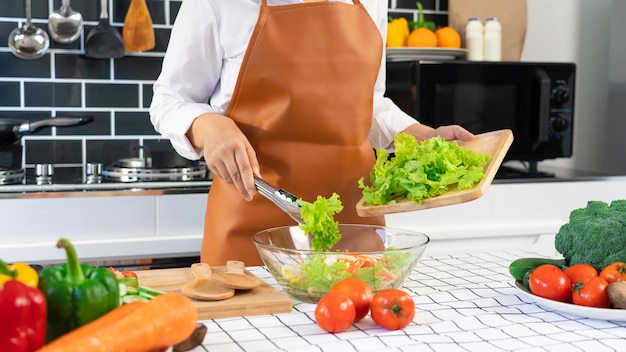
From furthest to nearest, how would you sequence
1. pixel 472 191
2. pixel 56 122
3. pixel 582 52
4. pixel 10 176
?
pixel 582 52 < pixel 56 122 < pixel 10 176 < pixel 472 191

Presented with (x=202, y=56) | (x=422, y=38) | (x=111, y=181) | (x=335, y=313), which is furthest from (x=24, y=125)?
(x=335, y=313)

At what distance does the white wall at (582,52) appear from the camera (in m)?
3.02

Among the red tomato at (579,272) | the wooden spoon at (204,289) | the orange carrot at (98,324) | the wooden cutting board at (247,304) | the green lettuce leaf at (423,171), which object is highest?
the green lettuce leaf at (423,171)

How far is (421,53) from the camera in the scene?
269cm

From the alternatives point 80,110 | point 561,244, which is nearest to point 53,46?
point 80,110

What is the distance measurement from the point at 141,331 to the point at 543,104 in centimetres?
203

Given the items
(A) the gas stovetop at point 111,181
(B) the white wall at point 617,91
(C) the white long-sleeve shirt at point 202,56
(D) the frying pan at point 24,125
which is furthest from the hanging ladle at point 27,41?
(B) the white wall at point 617,91

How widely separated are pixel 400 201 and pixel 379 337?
0.50m

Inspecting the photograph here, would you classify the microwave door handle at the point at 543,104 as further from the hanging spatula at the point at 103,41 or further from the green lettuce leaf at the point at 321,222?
the green lettuce leaf at the point at 321,222

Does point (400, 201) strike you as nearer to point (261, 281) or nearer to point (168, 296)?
point (261, 281)

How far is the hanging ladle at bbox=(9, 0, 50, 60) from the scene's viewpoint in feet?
8.09

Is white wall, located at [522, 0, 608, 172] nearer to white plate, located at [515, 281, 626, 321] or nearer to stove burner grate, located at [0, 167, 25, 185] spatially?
stove burner grate, located at [0, 167, 25, 185]

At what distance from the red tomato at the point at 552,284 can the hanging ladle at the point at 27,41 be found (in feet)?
6.01

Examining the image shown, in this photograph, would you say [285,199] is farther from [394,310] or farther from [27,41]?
[27,41]
